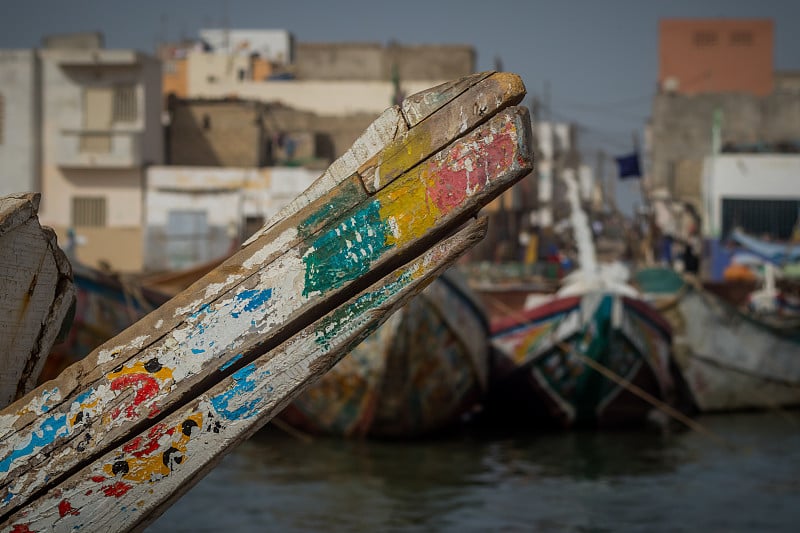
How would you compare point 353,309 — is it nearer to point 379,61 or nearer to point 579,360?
point 579,360

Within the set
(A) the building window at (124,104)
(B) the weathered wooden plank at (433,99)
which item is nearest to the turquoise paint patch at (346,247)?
(B) the weathered wooden plank at (433,99)

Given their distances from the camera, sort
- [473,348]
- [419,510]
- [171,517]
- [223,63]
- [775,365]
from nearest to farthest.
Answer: [171,517]
[419,510]
[473,348]
[775,365]
[223,63]

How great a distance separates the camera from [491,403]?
56.3 feet

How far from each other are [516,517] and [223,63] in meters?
42.6

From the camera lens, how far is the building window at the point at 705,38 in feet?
155

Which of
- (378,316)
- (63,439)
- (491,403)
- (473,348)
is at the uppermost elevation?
(378,316)

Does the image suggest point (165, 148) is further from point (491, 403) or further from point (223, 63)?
point (491, 403)

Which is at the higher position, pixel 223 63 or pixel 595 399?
pixel 223 63

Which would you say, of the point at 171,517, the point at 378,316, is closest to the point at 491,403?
the point at 171,517

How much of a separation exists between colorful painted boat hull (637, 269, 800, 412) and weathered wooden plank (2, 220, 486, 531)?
15653mm

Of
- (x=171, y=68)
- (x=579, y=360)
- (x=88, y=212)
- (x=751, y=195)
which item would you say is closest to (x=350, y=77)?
(x=171, y=68)

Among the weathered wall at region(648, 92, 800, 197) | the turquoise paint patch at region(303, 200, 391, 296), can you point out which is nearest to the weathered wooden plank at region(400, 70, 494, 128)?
the turquoise paint patch at region(303, 200, 391, 296)

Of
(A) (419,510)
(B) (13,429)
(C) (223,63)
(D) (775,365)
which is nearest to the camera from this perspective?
(B) (13,429)

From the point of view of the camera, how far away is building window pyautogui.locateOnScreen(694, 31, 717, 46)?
47.3 m
